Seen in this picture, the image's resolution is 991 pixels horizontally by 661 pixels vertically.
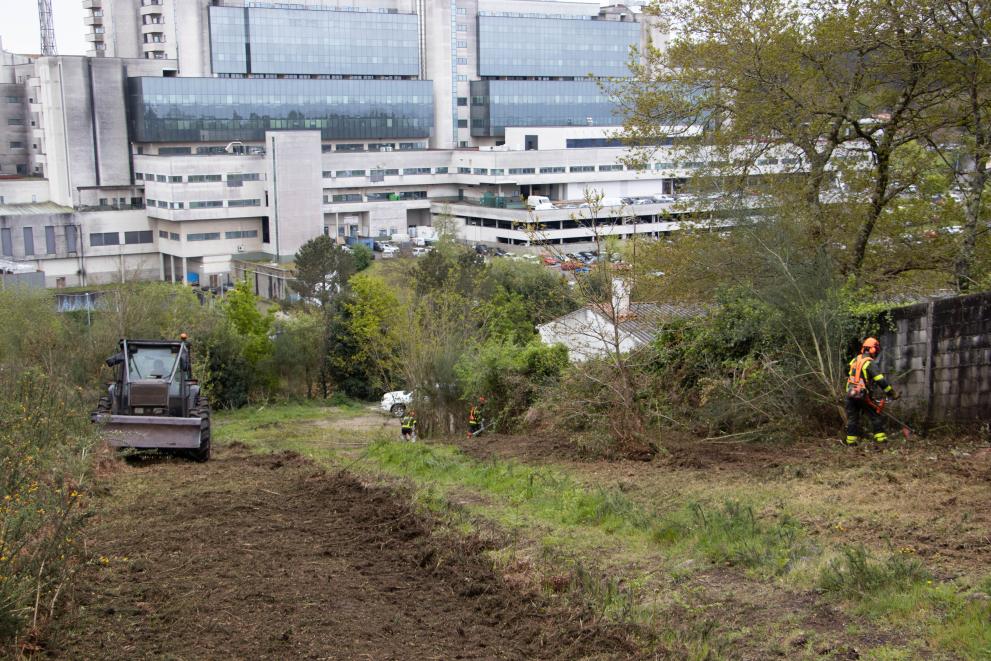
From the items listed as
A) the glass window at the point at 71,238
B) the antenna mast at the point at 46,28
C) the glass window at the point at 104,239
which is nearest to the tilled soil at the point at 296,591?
the glass window at the point at 71,238

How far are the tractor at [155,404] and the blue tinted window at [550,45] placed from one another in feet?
285

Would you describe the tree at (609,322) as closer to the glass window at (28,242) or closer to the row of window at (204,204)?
the row of window at (204,204)

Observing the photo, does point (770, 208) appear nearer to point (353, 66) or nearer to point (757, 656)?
point (757, 656)

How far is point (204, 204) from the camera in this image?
78.0m

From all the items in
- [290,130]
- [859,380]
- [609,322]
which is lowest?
[859,380]

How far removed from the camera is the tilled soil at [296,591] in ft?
24.0

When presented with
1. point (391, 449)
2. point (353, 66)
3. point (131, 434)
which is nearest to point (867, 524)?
point (391, 449)

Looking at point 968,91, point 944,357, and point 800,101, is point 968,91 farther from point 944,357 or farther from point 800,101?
point 944,357

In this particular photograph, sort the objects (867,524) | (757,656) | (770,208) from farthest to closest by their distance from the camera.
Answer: (770,208)
(867,524)
(757,656)

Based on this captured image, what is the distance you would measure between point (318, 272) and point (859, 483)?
4204cm

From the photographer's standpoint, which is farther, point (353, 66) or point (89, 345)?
point (353, 66)

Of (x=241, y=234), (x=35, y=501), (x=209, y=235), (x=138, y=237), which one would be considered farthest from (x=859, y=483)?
(x=138, y=237)

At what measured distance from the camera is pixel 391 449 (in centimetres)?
1530

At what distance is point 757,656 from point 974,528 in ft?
9.43
